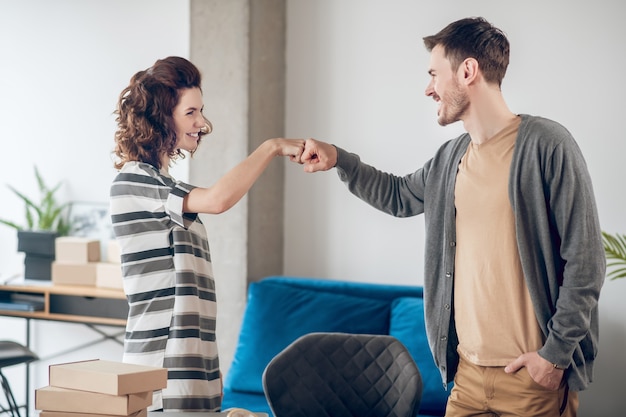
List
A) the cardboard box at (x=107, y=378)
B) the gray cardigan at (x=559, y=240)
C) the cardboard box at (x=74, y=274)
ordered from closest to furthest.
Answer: the cardboard box at (x=107, y=378)
the gray cardigan at (x=559, y=240)
the cardboard box at (x=74, y=274)

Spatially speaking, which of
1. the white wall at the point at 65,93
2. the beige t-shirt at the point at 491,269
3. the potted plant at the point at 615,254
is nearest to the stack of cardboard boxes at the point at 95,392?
the beige t-shirt at the point at 491,269

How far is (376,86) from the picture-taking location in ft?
13.5

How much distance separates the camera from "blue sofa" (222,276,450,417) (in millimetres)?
3596

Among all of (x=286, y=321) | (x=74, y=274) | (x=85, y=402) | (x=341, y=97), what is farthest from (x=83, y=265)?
(x=85, y=402)

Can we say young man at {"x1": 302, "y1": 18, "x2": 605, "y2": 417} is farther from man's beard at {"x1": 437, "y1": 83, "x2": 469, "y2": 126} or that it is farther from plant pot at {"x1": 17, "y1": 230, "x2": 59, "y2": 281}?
plant pot at {"x1": 17, "y1": 230, "x2": 59, "y2": 281}

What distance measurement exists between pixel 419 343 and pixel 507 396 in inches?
55.8

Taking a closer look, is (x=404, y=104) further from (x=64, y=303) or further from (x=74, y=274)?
(x=64, y=303)

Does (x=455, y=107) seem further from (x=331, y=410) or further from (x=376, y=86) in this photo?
(x=376, y=86)

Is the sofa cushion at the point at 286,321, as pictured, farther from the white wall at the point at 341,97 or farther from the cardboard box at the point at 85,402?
the cardboard box at the point at 85,402

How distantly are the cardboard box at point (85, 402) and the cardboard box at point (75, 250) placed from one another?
273cm

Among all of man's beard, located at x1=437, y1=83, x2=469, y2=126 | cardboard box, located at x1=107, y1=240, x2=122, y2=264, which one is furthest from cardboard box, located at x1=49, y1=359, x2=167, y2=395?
cardboard box, located at x1=107, y1=240, x2=122, y2=264

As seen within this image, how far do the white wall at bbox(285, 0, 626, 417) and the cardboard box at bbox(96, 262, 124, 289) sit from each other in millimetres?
936

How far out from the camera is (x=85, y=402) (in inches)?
68.6

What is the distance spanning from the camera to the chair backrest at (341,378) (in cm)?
247
